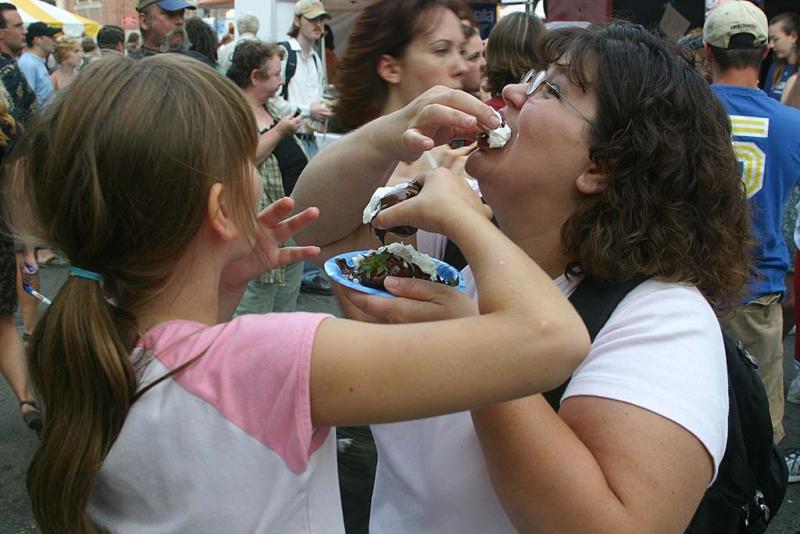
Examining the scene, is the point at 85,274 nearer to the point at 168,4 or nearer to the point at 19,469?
the point at 19,469

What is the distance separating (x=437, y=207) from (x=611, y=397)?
1.43 feet

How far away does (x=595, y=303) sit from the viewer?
1497mm

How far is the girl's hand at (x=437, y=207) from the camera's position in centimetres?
131

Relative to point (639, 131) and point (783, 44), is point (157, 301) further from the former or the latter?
point (783, 44)

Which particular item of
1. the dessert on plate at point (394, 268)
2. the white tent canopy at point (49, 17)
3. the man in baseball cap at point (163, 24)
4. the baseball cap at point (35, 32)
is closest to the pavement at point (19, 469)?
the dessert on plate at point (394, 268)

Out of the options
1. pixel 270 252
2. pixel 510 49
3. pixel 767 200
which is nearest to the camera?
pixel 270 252

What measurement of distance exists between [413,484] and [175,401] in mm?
580

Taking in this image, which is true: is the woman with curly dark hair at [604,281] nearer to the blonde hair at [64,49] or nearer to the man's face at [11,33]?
the man's face at [11,33]

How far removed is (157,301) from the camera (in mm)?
1323

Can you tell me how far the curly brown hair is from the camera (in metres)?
1.53

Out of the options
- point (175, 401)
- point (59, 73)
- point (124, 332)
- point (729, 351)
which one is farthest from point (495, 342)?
point (59, 73)

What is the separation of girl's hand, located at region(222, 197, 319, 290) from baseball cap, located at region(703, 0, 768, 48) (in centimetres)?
332

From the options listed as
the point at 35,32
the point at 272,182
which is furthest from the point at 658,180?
the point at 35,32

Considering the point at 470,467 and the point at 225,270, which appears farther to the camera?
the point at 225,270
